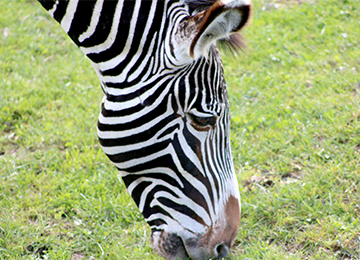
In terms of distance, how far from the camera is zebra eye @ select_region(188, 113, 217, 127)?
227 cm

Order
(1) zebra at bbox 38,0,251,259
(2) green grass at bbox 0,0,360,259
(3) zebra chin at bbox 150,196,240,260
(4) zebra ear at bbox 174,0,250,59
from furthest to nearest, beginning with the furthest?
(2) green grass at bbox 0,0,360,259 < (3) zebra chin at bbox 150,196,240,260 < (1) zebra at bbox 38,0,251,259 < (4) zebra ear at bbox 174,0,250,59

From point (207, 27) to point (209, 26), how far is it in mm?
11

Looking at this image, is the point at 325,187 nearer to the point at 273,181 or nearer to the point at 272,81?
the point at 273,181

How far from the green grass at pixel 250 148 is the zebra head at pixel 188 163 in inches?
20.9

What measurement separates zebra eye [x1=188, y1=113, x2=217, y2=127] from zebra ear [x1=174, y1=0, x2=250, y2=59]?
1.22 feet

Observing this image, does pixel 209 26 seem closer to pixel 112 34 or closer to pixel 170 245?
pixel 112 34

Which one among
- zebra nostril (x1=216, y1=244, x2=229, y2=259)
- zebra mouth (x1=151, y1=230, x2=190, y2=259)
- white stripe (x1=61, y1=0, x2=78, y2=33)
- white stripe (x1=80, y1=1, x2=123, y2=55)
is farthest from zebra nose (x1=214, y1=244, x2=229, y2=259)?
white stripe (x1=61, y1=0, x2=78, y2=33)

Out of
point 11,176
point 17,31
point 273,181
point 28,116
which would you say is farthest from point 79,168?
point 17,31

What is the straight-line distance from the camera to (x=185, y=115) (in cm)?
226

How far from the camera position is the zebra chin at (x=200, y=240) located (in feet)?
7.94

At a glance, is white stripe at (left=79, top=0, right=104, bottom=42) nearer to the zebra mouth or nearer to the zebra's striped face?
the zebra's striped face

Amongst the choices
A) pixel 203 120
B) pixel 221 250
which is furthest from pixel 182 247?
pixel 203 120

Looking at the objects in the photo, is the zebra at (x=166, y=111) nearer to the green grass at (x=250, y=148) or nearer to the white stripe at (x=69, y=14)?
the white stripe at (x=69, y=14)

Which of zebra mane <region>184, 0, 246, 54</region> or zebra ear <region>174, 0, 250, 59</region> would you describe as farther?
zebra mane <region>184, 0, 246, 54</region>
